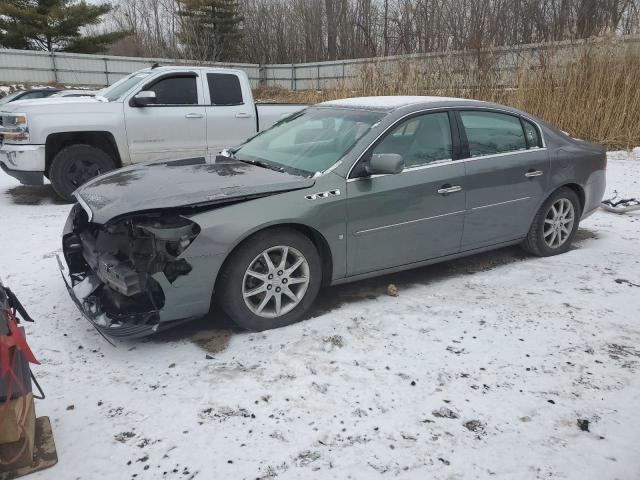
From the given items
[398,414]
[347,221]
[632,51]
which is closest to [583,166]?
[347,221]

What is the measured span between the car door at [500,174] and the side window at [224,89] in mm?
4626

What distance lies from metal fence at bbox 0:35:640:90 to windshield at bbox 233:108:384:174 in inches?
328

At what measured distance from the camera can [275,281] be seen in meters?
3.46

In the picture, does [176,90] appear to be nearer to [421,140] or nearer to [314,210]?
[421,140]

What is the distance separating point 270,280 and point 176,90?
5.17 meters

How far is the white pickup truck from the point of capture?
6.70m

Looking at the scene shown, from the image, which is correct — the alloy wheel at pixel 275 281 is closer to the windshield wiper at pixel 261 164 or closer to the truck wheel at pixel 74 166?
the windshield wiper at pixel 261 164

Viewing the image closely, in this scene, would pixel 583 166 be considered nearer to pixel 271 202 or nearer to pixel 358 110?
pixel 358 110

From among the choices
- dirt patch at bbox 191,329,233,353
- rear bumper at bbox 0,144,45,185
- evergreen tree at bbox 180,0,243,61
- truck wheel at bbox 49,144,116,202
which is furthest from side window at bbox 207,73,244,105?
evergreen tree at bbox 180,0,243,61

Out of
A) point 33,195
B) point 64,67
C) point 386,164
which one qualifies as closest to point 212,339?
point 386,164

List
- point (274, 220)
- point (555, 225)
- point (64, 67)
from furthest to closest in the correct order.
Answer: point (64, 67) < point (555, 225) < point (274, 220)

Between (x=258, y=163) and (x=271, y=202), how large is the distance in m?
0.85

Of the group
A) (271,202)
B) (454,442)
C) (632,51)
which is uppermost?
(632,51)

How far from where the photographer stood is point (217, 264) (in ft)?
10.5
